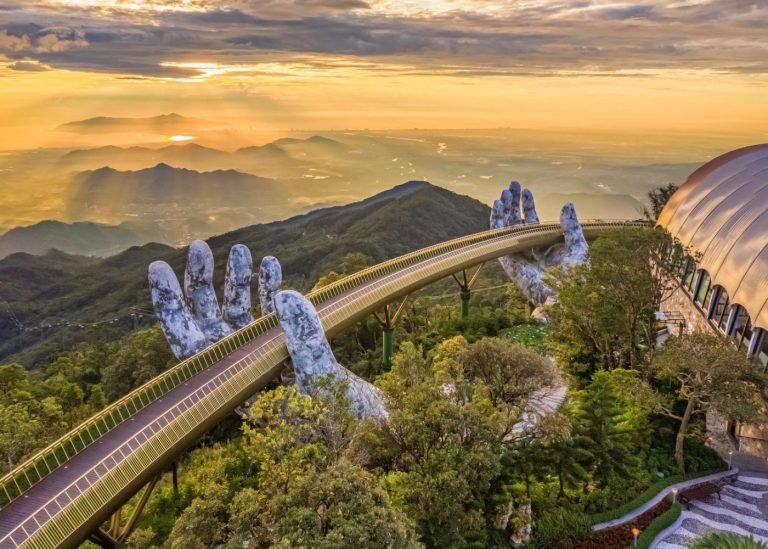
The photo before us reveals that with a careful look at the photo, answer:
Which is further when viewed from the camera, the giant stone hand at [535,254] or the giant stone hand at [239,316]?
the giant stone hand at [535,254]

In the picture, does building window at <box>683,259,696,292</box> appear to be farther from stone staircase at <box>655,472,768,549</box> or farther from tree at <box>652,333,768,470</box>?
stone staircase at <box>655,472,768,549</box>

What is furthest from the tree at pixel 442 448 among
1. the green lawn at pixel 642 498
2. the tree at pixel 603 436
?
the green lawn at pixel 642 498

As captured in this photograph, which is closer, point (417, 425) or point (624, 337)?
point (417, 425)

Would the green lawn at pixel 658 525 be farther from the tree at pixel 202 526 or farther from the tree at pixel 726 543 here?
the tree at pixel 202 526

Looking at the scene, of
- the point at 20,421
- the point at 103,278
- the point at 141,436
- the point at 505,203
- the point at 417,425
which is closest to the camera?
the point at 417,425

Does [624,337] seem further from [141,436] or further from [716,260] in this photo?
[141,436]

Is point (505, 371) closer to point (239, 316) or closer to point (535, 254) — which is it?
point (239, 316)

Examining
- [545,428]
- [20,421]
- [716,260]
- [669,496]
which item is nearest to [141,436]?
[20,421]
